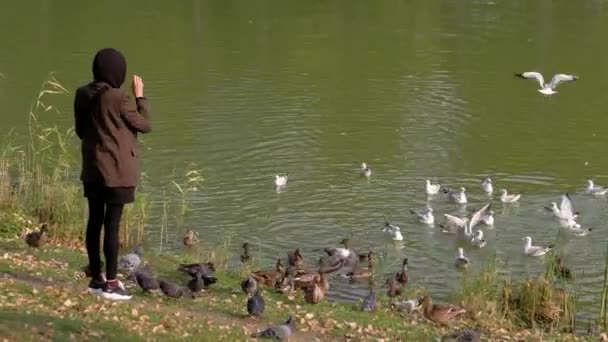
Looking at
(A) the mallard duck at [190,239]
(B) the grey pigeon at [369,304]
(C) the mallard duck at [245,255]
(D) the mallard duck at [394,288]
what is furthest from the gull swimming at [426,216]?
(B) the grey pigeon at [369,304]

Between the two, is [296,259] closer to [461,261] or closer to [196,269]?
[196,269]

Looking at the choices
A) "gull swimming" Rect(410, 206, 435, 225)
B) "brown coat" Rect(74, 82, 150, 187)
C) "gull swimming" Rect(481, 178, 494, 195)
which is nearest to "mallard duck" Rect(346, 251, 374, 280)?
"gull swimming" Rect(410, 206, 435, 225)

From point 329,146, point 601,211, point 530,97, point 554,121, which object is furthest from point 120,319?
point 530,97

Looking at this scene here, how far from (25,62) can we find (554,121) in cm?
1401

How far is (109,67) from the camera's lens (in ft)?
26.3

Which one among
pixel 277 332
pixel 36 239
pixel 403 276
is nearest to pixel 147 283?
pixel 277 332

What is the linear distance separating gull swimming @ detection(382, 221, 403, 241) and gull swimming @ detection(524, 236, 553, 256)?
1.77 m

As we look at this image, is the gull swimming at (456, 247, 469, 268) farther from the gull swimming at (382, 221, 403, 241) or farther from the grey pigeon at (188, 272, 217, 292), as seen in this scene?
the grey pigeon at (188, 272, 217, 292)

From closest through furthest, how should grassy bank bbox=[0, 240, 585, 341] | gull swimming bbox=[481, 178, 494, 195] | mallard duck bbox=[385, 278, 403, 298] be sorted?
grassy bank bbox=[0, 240, 585, 341], mallard duck bbox=[385, 278, 403, 298], gull swimming bbox=[481, 178, 494, 195]

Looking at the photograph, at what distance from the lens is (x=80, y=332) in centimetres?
746

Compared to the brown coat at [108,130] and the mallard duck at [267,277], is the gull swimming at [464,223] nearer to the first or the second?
the mallard duck at [267,277]

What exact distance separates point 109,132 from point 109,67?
0.52 m

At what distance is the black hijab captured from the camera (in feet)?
26.3

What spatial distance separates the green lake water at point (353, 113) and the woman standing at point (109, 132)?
15.3 feet
